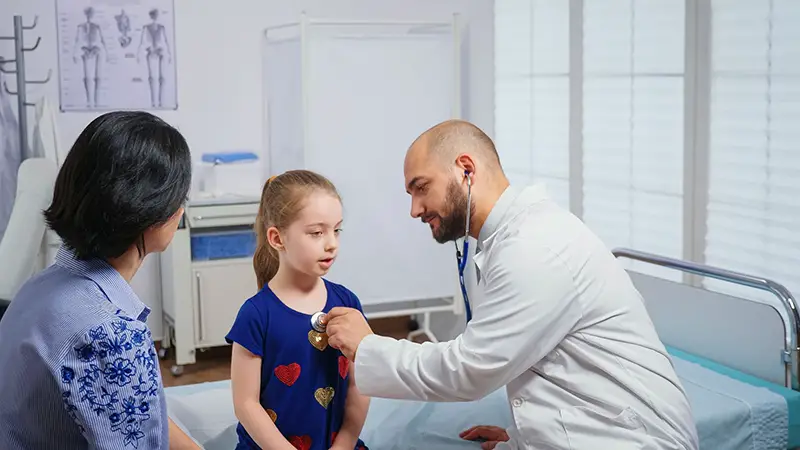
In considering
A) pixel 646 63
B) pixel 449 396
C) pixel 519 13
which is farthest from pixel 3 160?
pixel 449 396

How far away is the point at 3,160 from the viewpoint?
4.64m

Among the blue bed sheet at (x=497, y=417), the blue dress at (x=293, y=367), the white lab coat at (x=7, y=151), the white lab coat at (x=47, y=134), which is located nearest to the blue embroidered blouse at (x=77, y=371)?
the blue dress at (x=293, y=367)

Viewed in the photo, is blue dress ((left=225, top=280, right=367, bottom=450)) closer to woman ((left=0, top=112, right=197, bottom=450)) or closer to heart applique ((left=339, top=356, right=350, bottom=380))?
heart applique ((left=339, top=356, right=350, bottom=380))

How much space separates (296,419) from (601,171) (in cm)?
242

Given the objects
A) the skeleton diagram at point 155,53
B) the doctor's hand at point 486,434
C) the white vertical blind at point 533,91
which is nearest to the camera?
the doctor's hand at point 486,434

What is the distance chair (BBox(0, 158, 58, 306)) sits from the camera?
3832mm

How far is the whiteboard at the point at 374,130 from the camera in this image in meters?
4.47

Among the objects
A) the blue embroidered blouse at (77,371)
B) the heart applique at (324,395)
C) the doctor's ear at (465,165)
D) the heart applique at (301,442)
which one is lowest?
the heart applique at (301,442)

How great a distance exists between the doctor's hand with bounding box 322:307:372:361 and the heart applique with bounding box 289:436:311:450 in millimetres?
211

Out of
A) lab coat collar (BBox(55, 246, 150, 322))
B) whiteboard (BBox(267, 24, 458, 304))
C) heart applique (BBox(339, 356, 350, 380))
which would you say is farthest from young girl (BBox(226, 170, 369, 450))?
whiteboard (BBox(267, 24, 458, 304))

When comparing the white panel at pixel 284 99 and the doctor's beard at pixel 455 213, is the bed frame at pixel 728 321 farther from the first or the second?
the white panel at pixel 284 99

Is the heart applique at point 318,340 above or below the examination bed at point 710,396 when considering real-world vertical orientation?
above

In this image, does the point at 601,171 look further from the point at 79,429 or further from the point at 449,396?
the point at 79,429

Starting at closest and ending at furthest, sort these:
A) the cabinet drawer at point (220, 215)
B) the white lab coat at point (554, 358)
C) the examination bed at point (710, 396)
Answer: the white lab coat at point (554, 358) < the examination bed at point (710, 396) < the cabinet drawer at point (220, 215)
